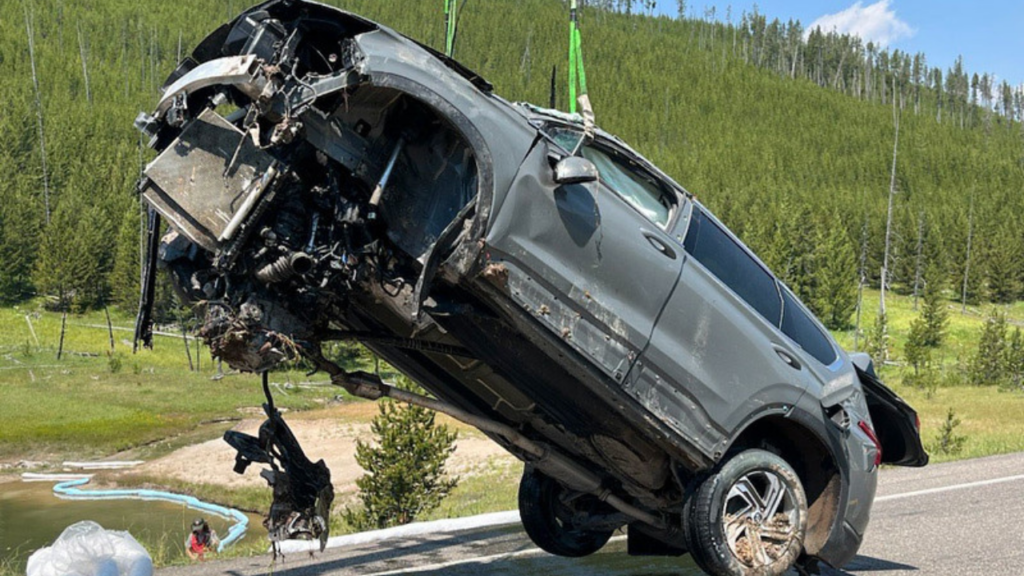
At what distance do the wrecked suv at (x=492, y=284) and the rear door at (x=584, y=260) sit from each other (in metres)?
0.01

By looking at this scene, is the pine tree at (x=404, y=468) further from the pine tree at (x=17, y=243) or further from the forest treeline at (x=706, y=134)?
the pine tree at (x=17, y=243)

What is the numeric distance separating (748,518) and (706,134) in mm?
138675

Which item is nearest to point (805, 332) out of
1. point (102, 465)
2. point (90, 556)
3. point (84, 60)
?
point (90, 556)

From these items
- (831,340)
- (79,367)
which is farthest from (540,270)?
(79,367)

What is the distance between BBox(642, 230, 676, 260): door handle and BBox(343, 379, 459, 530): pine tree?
1514 centimetres

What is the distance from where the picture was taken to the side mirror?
471 centimetres

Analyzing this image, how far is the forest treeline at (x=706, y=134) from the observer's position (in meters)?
84.7

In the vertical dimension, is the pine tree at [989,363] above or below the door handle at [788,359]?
below

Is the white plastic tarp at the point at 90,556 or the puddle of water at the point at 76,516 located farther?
the puddle of water at the point at 76,516

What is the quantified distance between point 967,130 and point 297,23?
174315mm

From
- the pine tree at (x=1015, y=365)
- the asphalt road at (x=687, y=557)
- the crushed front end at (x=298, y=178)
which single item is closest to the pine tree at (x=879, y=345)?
the pine tree at (x=1015, y=365)

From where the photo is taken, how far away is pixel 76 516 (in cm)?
2841

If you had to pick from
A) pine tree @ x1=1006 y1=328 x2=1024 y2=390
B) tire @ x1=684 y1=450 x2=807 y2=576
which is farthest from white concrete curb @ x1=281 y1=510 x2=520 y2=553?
pine tree @ x1=1006 y1=328 x2=1024 y2=390

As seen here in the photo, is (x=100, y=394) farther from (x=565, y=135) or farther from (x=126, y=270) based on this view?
(x=565, y=135)
